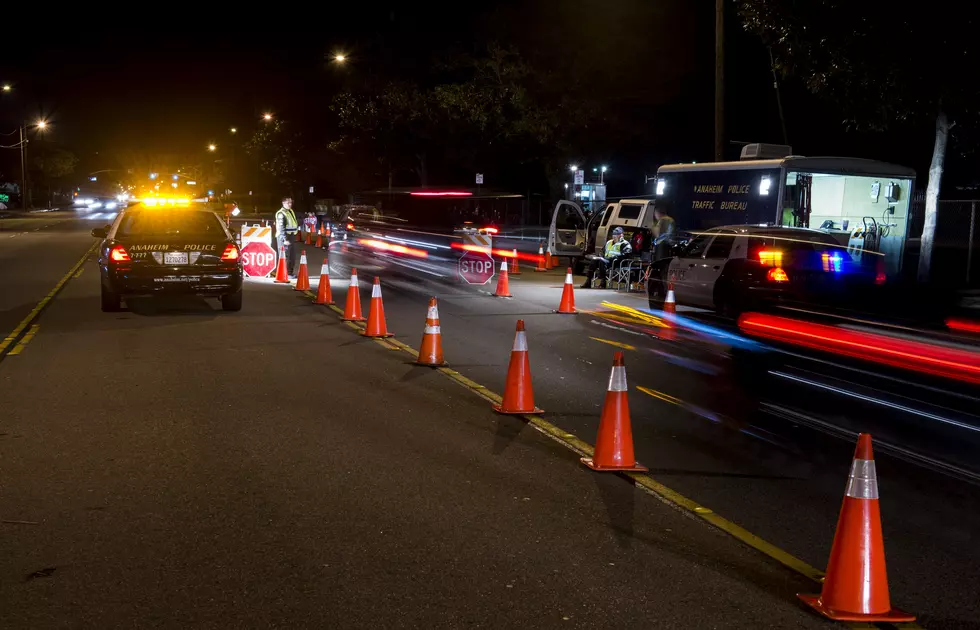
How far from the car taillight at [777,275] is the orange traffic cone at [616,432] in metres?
8.88

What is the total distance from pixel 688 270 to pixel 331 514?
11.7 m

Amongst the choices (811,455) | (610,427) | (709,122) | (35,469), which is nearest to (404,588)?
(610,427)

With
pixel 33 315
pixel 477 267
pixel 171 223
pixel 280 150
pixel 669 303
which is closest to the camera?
pixel 33 315

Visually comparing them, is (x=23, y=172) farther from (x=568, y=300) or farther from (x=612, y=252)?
(x=568, y=300)

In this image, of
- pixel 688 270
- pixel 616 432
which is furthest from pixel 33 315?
pixel 616 432

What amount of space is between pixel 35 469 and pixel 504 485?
3.12 metres

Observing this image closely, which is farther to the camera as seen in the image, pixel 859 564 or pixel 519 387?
pixel 519 387

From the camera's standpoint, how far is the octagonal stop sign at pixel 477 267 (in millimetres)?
22906

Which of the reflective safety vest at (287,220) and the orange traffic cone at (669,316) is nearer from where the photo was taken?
the orange traffic cone at (669,316)

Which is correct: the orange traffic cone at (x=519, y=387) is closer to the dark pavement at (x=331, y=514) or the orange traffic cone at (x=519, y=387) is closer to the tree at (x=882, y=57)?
the dark pavement at (x=331, y=514)

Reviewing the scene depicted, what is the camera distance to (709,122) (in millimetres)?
43812

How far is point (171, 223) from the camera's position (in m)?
16.8

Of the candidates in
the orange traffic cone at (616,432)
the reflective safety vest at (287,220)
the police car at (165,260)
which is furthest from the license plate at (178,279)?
the orange traffic cone at (616,432)

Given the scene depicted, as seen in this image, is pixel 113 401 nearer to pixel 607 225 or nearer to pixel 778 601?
pixel 778 601
